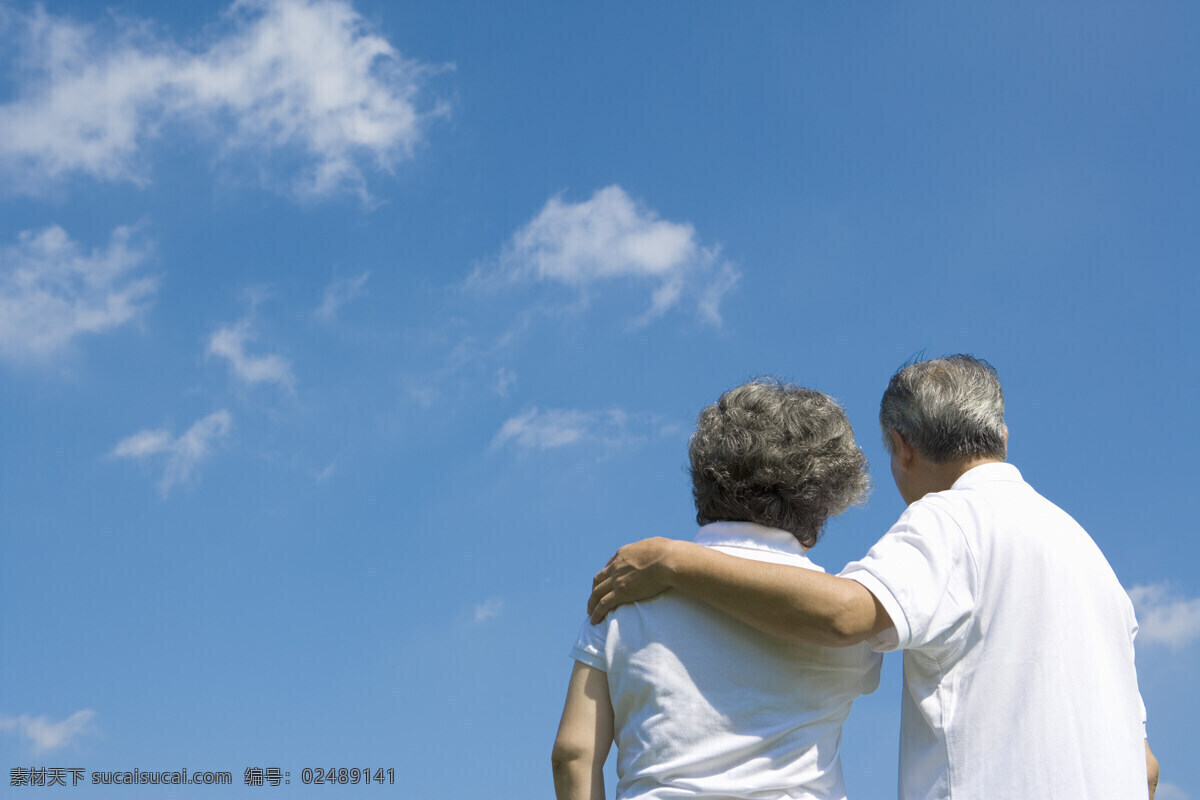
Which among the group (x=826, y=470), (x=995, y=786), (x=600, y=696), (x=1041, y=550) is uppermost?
(x=826, y=470)

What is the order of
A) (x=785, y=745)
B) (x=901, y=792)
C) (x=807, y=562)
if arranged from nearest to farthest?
(x=785, y=745) → (x=807, y=562) → (x=901, y=792)

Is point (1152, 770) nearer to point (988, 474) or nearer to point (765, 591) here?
point (988, 474)

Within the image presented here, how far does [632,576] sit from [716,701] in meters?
0.44

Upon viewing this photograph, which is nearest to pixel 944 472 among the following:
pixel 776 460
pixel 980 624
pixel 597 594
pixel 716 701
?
pixel 980 624

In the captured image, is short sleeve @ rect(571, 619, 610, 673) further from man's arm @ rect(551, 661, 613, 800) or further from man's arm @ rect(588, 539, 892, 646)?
man's arm @ rect(588, 539, 892, 646)

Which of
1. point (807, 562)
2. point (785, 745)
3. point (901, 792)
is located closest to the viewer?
point (785, 745)

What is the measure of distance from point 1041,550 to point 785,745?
113 cm

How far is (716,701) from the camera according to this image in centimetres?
309

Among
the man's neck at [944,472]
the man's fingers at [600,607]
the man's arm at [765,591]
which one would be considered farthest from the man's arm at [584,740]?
the man's neck at [944,472]

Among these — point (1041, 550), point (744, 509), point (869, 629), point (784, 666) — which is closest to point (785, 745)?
point (784, 666)

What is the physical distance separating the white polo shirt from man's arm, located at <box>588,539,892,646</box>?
10cm

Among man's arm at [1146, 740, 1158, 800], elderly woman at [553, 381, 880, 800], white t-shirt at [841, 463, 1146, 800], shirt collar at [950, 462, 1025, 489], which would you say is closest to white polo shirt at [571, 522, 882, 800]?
elderly woman at [553, 381, 880, 800]

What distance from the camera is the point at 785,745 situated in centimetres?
311

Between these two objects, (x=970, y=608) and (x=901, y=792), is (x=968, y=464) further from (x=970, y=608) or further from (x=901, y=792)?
(x=901, y=792)
